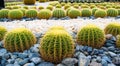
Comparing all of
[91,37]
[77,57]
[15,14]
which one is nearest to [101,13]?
[15,14]

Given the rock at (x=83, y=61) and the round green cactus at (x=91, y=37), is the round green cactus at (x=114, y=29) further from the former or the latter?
the rock at (x=83, y=61)

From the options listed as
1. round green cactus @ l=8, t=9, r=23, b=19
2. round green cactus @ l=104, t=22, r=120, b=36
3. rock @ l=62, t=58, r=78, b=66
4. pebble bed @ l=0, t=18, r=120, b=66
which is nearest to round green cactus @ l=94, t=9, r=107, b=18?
round green cactus @ l=8, t=9, r=23, b=19

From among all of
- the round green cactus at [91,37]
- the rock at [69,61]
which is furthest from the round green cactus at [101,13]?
the rock at [69,61]

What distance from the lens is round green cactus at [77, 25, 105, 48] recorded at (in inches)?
192

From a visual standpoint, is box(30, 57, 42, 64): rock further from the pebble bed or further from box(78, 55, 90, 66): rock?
box(78, 55, 90, 66): rock

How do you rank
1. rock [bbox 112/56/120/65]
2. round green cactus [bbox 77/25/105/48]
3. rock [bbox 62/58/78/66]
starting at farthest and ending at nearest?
1. round green cactus [bbox 77/25/105/48]
2. rock [bbox 112/56/120/65]
3. rock [bbox 62/58/78/66]

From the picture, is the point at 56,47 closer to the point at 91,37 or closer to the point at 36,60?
the point at 36,60

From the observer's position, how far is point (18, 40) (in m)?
4.75

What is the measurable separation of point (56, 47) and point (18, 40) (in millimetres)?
802

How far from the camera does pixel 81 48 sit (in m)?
4.86

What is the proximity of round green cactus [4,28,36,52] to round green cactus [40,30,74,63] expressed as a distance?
0.49 metres

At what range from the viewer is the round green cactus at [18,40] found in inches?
187

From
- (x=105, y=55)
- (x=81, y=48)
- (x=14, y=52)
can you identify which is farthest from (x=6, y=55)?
(x=105, y=55)

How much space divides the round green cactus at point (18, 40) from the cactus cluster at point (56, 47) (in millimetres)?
489
